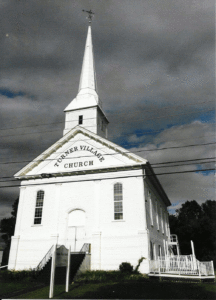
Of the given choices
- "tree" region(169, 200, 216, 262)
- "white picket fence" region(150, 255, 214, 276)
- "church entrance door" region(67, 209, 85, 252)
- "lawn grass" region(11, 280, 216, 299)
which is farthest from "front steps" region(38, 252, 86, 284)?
"tree" region(169, 200, 216, 262)

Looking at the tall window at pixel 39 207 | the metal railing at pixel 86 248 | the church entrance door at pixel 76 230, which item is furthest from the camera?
the tall window at pixel 39 207

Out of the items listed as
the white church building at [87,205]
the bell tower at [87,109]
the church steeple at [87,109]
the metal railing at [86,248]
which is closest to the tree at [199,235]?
the white church building at [87,205]

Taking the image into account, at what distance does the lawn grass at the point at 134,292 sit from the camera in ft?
39.2

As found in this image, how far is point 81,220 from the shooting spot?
22.0 metres

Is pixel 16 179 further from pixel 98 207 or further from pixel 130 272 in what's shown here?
pixel 130 272

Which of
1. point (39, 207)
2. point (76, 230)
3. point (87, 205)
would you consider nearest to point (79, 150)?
point (87, 205)

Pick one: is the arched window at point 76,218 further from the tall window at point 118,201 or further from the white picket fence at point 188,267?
the white picket fence at point 188,267

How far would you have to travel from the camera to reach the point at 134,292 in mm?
12859

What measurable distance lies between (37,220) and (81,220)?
4.36 m

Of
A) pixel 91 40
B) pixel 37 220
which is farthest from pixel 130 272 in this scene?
pixel 91 40

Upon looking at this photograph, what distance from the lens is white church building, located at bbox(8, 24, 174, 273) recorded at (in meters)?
20.2

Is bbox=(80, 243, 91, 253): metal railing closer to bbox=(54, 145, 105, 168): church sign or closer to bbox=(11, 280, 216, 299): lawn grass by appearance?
bbox=(11, 280, 216, 299): lawn grass

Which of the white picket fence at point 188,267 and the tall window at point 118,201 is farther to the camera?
the tall window at point 118,201

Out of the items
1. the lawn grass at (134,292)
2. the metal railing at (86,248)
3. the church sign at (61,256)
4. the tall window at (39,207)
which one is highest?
the tall window at (39,207)
